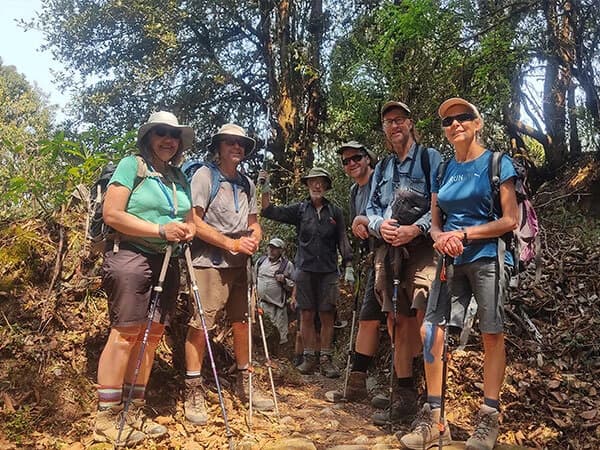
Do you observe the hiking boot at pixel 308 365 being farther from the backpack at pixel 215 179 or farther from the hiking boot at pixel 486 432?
the hiking boot at pixel 486 432

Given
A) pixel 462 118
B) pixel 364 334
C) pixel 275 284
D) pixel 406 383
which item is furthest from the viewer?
pixel 275 284

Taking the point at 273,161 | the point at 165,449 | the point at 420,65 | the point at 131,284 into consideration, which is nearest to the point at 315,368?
the point at 165,449

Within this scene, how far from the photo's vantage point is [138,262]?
3658 millimetres

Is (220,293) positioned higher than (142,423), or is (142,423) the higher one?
(220,293)

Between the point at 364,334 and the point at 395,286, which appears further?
the point at 364,334

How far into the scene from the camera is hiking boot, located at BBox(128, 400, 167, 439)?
3.67 meters

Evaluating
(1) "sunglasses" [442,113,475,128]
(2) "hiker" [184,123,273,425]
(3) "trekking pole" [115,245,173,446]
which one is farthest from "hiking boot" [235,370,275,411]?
(1) "sunglasses" [442,113,475,128]

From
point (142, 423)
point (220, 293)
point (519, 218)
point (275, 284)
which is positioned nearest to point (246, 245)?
point (220, 293)

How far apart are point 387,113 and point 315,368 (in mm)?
3432

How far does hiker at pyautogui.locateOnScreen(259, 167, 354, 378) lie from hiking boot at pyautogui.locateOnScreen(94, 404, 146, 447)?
3025mm

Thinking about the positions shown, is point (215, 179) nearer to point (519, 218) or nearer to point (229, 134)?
point (229, 134)

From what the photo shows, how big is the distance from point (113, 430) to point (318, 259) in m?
3.47

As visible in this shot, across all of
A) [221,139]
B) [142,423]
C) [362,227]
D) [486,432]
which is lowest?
[142,423]

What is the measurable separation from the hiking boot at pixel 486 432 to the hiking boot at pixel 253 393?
181 cm
